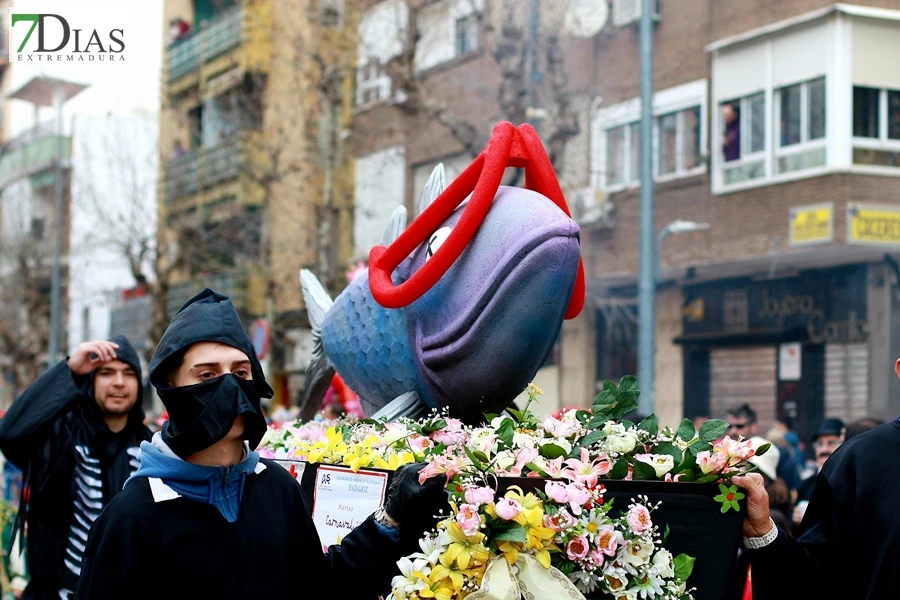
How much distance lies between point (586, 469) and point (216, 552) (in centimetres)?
99

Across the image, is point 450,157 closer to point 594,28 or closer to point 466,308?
point 594,28

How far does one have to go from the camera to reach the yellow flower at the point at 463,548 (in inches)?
113

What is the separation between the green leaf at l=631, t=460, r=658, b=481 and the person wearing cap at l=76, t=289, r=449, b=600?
0.59m

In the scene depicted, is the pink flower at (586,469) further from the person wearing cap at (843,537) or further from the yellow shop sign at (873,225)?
the yellow shop sign at (873,225)

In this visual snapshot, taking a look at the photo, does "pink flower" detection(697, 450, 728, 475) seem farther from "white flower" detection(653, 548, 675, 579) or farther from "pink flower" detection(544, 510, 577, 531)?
"pink flower" detection(544, 510, 577, 531)

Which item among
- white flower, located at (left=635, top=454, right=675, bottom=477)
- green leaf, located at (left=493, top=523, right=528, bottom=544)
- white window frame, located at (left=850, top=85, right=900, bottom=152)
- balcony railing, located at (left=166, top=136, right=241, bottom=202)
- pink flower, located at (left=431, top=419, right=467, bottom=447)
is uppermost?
balcony railing, located at (left=166, top=136, right=241, bottom=202)

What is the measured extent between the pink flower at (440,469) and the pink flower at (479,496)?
0.29 feet

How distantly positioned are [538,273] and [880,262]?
1245 cm

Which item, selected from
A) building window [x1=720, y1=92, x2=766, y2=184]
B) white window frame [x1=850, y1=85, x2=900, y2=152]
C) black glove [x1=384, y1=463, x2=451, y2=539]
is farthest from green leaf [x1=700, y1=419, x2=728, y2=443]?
building window [x1=720, y1=92, x2=766, y2=184]

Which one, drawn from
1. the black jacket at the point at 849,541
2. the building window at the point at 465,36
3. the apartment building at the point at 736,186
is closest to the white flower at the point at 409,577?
the black jacket at the point at 849,541

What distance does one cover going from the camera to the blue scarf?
289cm

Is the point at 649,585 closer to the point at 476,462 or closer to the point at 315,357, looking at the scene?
the point at 476,462

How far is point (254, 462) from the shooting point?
3035mm

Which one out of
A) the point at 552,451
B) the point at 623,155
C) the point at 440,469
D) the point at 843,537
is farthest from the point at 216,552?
the point at 623,155
